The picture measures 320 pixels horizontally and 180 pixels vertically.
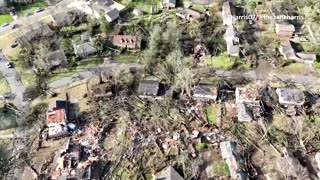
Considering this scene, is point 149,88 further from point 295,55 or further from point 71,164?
point 295,55

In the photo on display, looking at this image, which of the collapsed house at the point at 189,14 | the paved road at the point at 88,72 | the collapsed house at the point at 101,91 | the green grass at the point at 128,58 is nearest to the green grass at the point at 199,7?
the collapsed house at the point at 189,14

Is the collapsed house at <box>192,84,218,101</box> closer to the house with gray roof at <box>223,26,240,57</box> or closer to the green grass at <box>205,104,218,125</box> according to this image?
the green grass at <box>205,104,218,125</box>

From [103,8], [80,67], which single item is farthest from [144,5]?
[80,67]

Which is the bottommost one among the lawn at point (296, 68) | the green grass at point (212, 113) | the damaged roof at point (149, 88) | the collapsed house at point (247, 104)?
the green grass at point (212, 113)

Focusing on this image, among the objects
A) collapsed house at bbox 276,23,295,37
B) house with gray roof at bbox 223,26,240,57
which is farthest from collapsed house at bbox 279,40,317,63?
house with gray roof at bbox 223,26,240,57

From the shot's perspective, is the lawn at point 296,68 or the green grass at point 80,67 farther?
the lawn at point 296,68

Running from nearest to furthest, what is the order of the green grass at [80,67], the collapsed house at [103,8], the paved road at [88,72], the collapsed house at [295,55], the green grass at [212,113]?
the green grass at [212,113] < the paved road at [88,72] < the green grass at [80,67] < the collapsed house at [295,55] < the collapsed house at [103,8]

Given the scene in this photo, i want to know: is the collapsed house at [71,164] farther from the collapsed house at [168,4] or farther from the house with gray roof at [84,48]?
the collapsed house at [168,4]
